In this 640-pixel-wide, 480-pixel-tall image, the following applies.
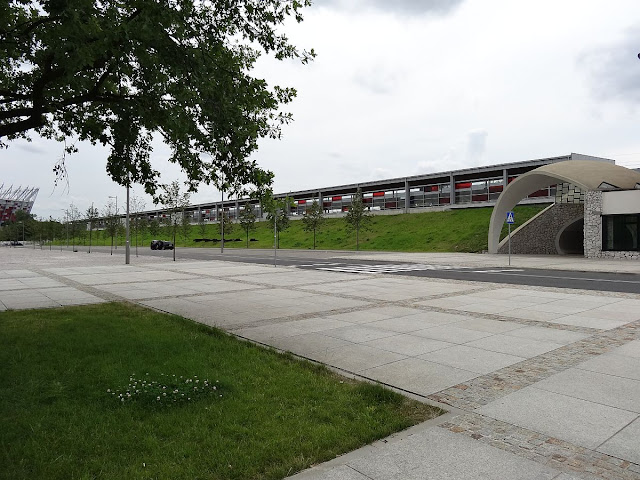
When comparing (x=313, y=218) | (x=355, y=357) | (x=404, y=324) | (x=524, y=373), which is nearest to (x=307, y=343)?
(x=355, y=357)

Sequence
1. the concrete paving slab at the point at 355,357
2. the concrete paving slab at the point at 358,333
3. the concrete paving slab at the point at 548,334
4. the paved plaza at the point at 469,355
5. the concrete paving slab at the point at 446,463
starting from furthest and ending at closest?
the concrete paving slab at the point at 358,333, the concrete paving slab at the point at 548,334, the concrete paving slab at the point at 355,357, the paved plaza at the point at 469,355, the concrete paving slab at the point at 446,463

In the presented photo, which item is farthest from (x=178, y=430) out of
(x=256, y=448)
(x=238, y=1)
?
(x=238, y=1)

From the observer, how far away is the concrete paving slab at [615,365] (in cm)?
580

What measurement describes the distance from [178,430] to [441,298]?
987cm

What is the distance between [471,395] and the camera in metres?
5.06

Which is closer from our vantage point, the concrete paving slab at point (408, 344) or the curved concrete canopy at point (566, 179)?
the concrete paving slab at point (408, 344)

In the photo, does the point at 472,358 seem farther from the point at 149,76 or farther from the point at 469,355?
the point at 149,76

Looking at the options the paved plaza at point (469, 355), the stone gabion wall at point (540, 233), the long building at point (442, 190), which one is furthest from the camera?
the long building at point (442, 190)

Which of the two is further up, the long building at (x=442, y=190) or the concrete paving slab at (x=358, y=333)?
the long building at (x=442, y=190)

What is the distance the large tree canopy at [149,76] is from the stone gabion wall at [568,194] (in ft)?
106

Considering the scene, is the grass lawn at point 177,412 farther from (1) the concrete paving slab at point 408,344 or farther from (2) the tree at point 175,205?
(2) the tree at point 175,205

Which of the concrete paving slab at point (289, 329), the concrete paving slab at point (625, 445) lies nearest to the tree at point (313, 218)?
the concrete paving slab at point (289, 329)

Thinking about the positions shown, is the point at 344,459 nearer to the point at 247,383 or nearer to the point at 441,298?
the point at 247,383

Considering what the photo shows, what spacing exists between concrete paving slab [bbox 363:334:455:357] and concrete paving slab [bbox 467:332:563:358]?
1.89 ft
